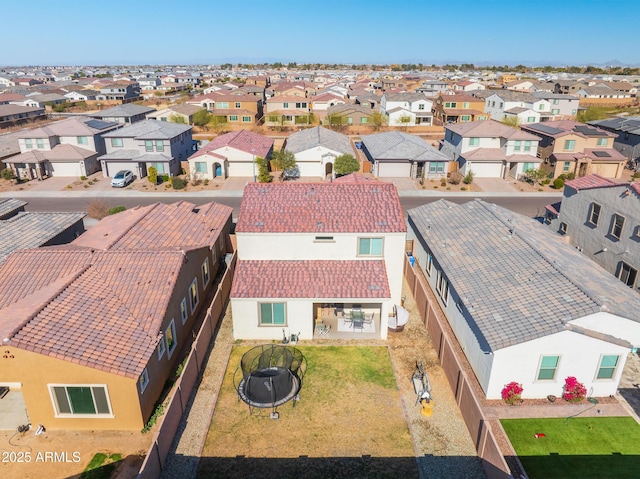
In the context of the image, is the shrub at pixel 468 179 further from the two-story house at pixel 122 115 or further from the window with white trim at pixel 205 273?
the two-story house at pixel 122 115

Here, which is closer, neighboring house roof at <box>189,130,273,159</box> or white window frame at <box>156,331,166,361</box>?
white window frame at <box>156,331,166,361</box>

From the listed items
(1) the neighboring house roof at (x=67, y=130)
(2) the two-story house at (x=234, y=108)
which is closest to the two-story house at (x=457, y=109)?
(2) the two-story house at (x=234, y=108)

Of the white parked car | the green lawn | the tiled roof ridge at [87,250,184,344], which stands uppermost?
the tiled roof ridge at [87,250,184,344]

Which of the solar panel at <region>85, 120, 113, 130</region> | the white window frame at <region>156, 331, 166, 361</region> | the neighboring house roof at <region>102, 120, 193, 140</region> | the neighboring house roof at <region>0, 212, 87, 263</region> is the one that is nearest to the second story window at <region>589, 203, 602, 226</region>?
the white window frame at <region>156, 331, 166, 361</region>

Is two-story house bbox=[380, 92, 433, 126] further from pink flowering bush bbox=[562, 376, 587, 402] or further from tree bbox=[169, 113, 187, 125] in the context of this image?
pink flowering bush bbox=[562, 376, 587, 402]

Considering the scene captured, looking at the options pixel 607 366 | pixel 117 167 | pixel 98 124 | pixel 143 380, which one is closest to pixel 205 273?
pixel 143 380
